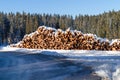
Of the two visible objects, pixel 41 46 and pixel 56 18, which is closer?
pixel 41 46

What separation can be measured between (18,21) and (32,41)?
382 ft

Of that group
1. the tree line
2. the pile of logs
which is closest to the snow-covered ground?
the pile of logs

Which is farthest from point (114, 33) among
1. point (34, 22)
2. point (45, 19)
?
point (45, 19)

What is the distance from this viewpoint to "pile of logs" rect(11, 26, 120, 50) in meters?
35.4

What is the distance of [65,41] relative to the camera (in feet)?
122

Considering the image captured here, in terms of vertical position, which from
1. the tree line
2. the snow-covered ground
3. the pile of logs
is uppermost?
the tree line

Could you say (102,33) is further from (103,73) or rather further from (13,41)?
(103,73)

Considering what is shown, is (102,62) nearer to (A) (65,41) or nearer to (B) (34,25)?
(A) (65,41)

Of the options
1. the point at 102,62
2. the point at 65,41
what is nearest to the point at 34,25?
the point at 65,41

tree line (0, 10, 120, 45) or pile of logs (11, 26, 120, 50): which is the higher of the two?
tree line (0, 10, 120, 45)

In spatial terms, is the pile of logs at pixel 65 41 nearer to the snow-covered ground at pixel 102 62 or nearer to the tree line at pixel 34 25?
the snow-covered ground at pixel 102 62

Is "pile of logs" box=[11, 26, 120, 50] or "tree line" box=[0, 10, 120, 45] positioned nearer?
"pile of logs" box=[11, 26, 120, 50]

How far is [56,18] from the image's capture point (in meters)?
192

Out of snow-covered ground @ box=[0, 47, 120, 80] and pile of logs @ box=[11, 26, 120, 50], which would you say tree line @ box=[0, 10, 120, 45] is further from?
snow-covered ground @ box=[0, 47, 120, 80]
